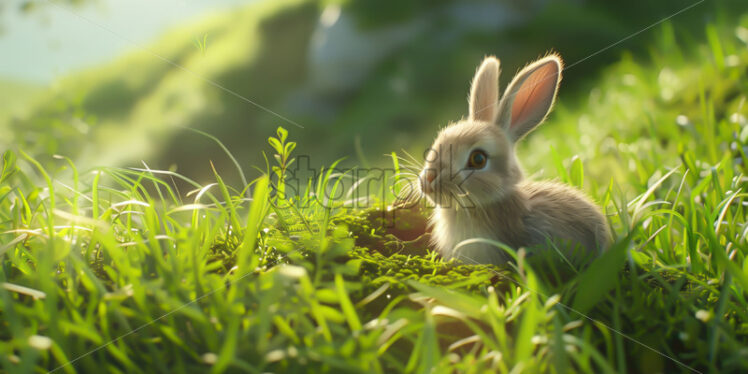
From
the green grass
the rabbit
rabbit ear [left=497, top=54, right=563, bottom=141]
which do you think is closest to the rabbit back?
the rabbit

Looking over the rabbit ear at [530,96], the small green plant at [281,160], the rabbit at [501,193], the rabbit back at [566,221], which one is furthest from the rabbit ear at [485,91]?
the small green plant at [281,160]

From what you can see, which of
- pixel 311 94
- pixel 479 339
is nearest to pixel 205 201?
pixel 479 339

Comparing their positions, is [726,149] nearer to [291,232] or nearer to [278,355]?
[291,232]

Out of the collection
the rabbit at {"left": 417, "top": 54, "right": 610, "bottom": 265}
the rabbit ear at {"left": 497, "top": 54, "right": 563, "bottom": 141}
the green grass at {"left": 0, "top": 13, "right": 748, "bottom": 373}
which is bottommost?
the green grass at {"left": 0, "top": 13, "right": 748, "bottom": 373}

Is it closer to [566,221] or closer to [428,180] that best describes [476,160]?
[428,180]

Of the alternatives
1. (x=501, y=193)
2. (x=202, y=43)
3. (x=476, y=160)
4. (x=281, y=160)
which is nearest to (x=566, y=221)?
(x=501, y=193)

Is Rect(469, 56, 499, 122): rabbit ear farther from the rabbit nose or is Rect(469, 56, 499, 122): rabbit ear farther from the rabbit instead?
the rabbit nose

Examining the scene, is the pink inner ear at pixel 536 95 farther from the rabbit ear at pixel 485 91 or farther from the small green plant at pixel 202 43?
the small green plant at pixel 202 43
